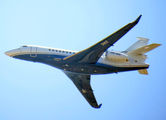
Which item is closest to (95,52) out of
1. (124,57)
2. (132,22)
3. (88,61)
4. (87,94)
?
(88,61)

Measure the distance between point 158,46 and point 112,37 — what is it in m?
5.36

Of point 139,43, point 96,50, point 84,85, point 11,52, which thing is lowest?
point 84,85

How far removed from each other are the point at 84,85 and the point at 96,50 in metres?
7.84

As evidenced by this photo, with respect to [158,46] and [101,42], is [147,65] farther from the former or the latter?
[101,42]

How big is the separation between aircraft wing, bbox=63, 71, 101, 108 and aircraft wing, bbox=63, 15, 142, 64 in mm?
4412

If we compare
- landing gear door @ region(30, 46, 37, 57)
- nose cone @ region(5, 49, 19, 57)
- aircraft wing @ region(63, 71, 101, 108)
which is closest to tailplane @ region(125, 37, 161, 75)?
aircraft wing @ region(63, 71, 101, 108)

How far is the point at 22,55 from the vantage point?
1090 inches

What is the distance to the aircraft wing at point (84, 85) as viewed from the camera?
3117cm

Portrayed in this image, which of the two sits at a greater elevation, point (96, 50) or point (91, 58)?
point (96, 50)

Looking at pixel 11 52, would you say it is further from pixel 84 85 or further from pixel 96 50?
pixel 84 85

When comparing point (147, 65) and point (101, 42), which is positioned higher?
point (101, 42)

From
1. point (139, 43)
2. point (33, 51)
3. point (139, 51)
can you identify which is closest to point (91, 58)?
point (139, 51)

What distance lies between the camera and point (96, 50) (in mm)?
26047

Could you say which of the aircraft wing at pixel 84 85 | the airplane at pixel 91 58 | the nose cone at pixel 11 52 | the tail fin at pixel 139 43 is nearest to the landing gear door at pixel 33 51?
the airplane at pixel 91 58
